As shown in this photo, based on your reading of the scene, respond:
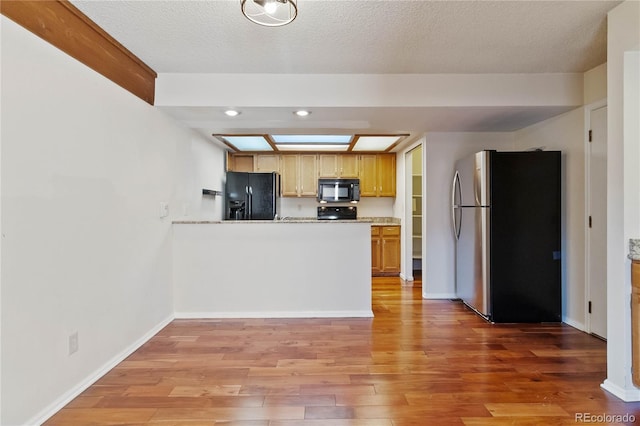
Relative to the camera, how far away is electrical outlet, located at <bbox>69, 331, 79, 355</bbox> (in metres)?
1.83

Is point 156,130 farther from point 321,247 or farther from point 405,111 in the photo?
point 405,111

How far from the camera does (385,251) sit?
16.9 ft

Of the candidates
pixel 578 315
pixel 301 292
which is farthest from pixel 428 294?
pixel 301 292

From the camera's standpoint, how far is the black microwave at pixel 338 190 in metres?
5.22

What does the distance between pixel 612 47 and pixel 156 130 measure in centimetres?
337

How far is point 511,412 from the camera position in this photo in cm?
171

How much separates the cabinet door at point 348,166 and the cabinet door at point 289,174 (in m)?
0.78

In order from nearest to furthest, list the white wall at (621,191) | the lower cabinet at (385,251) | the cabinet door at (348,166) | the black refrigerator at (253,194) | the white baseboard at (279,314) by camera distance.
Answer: the white wall at (621,191)
the white baseboard at (279,314)
the black refrigerator at (253,194)
the lower cabinet at (385,251)
the cabinet door at (348,166)

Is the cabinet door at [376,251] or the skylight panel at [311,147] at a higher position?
the skylight panel at [311,147]

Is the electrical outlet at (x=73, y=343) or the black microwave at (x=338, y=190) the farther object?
the black microwave at (x=338, y=190)

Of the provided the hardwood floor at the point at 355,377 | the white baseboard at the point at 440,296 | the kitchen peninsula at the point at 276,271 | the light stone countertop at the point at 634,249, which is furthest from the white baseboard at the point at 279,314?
the light stone countertop at the point at 634,249

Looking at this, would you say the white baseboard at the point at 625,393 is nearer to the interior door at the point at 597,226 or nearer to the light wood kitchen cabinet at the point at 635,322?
the light wood kitchen cabinet at the point at 635,322

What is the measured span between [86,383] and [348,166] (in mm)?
4405

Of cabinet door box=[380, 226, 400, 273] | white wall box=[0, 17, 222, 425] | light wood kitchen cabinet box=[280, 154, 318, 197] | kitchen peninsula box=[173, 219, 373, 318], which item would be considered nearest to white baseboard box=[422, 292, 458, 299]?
kitchen peninsula box=[173, 219, 373, 318]
